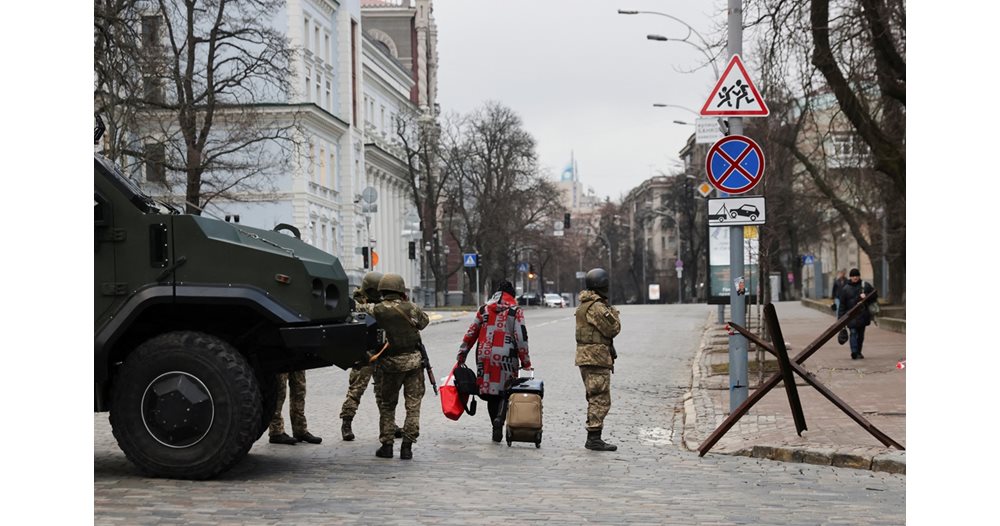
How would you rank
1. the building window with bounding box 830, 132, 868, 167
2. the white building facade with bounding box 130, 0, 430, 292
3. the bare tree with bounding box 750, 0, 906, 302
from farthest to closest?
the white building facade with bounding box 130, 0, 430, 292 → the building window with bounding box 830, 132, 868, 167 → the bare tree with bounding box 750, 0, 906, 302

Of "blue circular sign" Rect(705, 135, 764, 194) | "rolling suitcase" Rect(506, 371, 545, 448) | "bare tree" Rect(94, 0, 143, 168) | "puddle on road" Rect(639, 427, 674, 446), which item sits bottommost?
"puddle on road" Rect(639, 427, 674, 446)

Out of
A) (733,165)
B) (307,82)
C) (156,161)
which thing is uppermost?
(307,82)

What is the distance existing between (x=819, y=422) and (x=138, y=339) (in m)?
7.11

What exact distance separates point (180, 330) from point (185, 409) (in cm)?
72

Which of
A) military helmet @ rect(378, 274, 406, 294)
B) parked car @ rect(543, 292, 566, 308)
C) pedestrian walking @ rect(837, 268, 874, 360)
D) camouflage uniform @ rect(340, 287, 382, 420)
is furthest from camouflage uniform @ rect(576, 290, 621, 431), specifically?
parked car @ rect(543, 292, 566, 308)

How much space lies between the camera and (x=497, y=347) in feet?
44.9

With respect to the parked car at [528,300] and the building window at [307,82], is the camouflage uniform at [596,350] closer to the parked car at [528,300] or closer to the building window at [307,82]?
the building window at [307,82]

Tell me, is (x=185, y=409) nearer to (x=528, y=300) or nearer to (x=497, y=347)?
(x=497, y=347)

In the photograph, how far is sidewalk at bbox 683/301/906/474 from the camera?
39.4 feet

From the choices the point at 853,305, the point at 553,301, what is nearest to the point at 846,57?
the point at 853,305

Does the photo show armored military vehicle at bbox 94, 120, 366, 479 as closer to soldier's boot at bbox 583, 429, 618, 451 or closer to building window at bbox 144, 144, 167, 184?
soldier's boot at bbox 583, 429, 618, 451

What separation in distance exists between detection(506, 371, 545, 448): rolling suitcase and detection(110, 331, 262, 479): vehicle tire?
3.45 m
